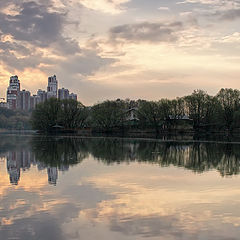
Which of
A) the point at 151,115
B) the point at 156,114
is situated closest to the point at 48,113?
the point at 151,115

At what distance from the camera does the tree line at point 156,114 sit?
254 feet

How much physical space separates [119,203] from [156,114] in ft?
225

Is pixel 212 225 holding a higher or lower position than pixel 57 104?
lower

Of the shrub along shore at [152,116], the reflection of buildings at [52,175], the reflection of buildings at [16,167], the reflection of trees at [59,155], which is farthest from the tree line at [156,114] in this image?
the reflection of buildings at [52,175]

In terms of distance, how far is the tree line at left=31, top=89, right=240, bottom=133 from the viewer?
7756cm

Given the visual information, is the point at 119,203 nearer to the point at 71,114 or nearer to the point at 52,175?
the point at 52,175

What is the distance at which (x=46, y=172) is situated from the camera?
693 inches

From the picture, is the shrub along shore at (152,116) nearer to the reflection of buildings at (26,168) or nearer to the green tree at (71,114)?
the green tree at (71,114)

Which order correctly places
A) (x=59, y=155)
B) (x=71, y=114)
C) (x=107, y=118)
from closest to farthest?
(x=59, y=155) → (x=107, y=118) → (x=71, y=114)

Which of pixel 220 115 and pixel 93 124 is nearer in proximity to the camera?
pixel 220 115

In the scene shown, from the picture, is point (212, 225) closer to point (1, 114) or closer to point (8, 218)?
point (8, 218)

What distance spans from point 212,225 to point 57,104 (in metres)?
79.3

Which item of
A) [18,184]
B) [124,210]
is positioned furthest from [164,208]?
[18,184]

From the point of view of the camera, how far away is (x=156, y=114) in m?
79.2
